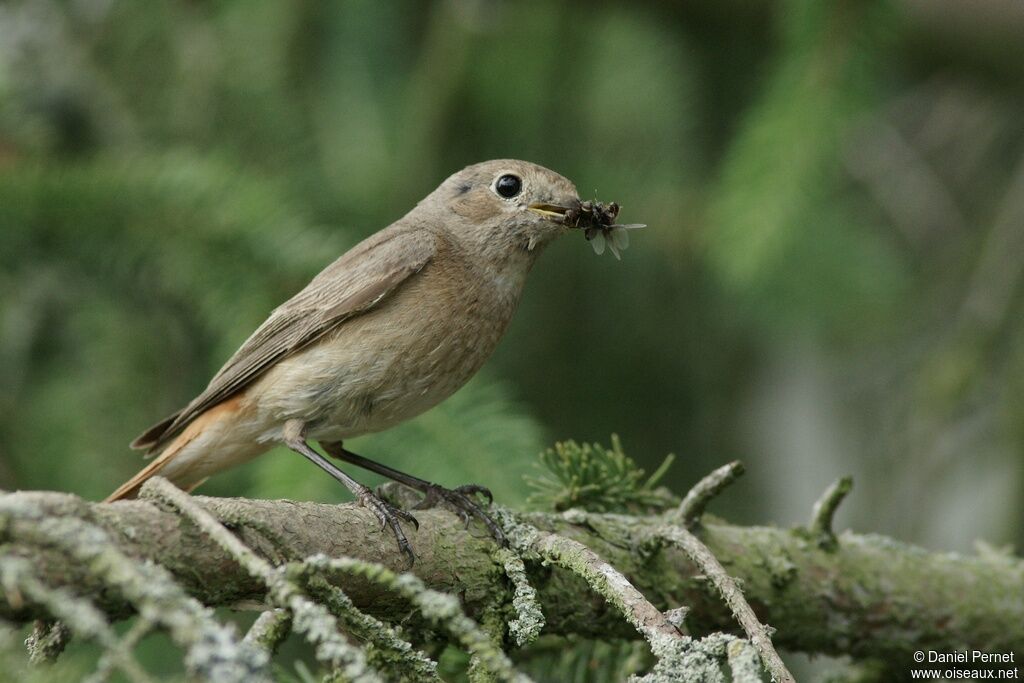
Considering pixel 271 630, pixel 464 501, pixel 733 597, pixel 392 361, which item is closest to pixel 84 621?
pixel 271 630

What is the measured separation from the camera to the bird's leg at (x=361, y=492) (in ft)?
9.15

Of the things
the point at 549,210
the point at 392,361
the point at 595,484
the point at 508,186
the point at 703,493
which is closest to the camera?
the point at 703,493

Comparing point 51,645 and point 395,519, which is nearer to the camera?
point 51,645

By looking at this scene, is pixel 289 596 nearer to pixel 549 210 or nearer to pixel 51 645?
pixel 51 645

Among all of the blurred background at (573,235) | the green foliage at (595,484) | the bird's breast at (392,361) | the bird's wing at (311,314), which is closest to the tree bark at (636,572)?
the green foliage at (595,484)

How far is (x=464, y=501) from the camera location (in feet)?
10.4

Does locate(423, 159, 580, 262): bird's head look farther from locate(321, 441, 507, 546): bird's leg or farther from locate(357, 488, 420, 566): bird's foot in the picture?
locate(357, 488, 420, 566): bird's foot

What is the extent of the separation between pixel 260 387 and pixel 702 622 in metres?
1.83

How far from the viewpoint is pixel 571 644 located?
3270 mm

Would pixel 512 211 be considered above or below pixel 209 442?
above

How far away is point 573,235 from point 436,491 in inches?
98.1

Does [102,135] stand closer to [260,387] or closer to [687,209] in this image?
[260,387]

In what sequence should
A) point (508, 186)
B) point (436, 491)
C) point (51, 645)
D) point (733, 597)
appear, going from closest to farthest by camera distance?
point (51, 645), point (733, 597), point (436, 491), point (508, 186)

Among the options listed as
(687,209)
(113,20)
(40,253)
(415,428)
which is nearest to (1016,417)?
(687,209)
